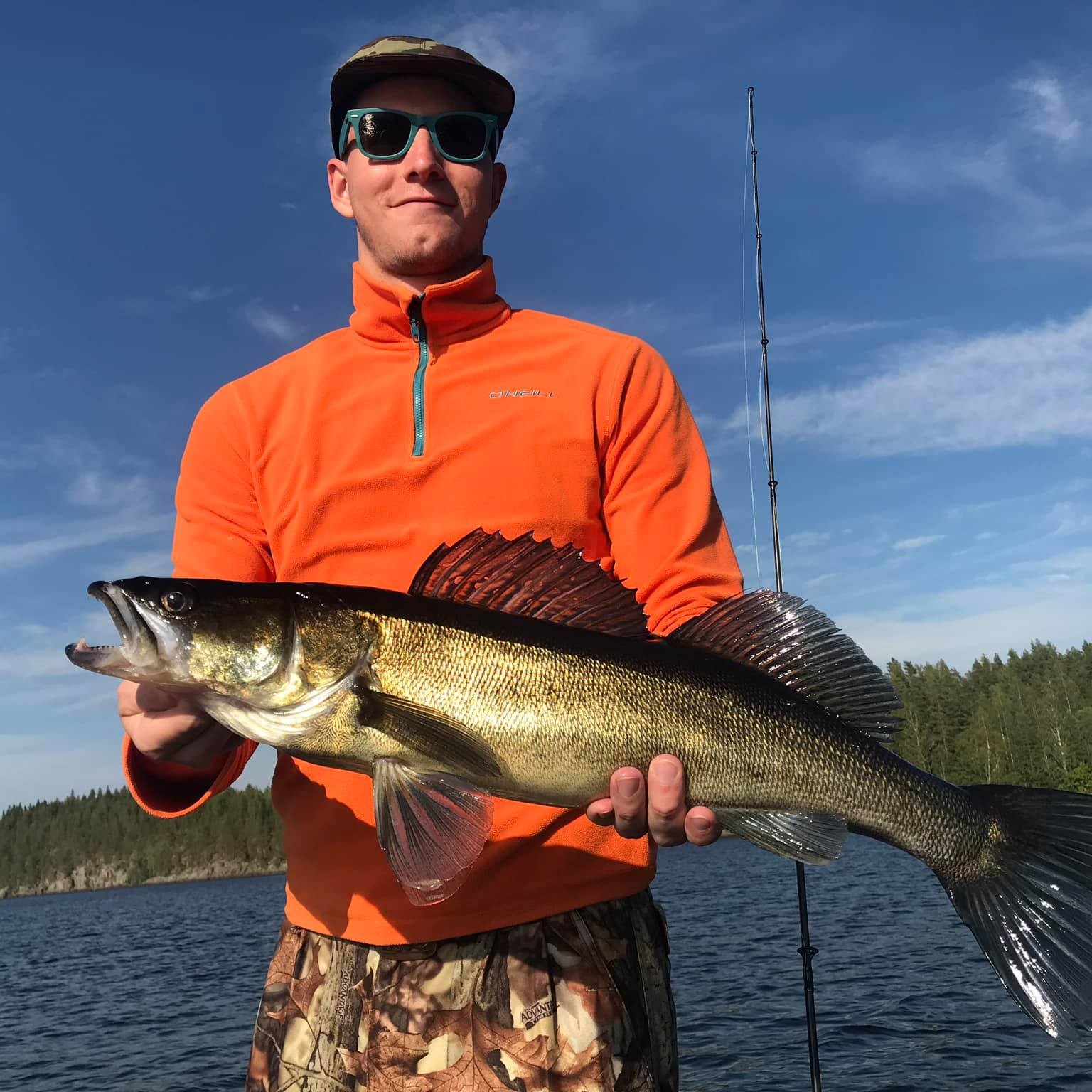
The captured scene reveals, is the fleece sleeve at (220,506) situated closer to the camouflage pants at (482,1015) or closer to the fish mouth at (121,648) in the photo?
the fish mouth at (121,648)

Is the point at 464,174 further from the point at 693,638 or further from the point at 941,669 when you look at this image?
the point at 941,669

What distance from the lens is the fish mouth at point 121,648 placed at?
2.65 meters

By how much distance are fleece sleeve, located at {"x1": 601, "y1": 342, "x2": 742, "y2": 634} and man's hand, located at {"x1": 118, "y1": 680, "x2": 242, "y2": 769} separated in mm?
1439

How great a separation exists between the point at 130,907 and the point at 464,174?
7873cm

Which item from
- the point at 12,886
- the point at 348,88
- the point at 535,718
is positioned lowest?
the point at 12,886

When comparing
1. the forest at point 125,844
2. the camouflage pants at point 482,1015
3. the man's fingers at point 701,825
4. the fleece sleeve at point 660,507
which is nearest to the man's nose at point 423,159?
the fleece sleeve at point 660,507

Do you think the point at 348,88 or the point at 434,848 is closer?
the point at 434,848

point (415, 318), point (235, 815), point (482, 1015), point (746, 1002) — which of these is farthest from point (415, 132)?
point (235, 815)

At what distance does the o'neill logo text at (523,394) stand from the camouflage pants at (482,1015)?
67.8 inches

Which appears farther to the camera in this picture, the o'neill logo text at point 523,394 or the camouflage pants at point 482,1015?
the o'neill logo text at point 523,394

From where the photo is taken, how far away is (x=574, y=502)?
3271mm

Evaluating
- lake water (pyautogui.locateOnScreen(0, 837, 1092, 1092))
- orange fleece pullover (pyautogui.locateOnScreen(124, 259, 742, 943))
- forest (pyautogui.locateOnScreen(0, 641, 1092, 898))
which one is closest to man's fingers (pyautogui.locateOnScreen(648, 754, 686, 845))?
orange fleece pullover (pyautogui.locateOnScreen(124, 259, 742, 943))

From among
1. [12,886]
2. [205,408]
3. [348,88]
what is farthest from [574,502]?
[12,886]

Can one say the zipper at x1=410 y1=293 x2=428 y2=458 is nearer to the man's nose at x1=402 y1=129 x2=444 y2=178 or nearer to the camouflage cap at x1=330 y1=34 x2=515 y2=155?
the man's nose at x1=402 y1=129 x2=444 y2=178
